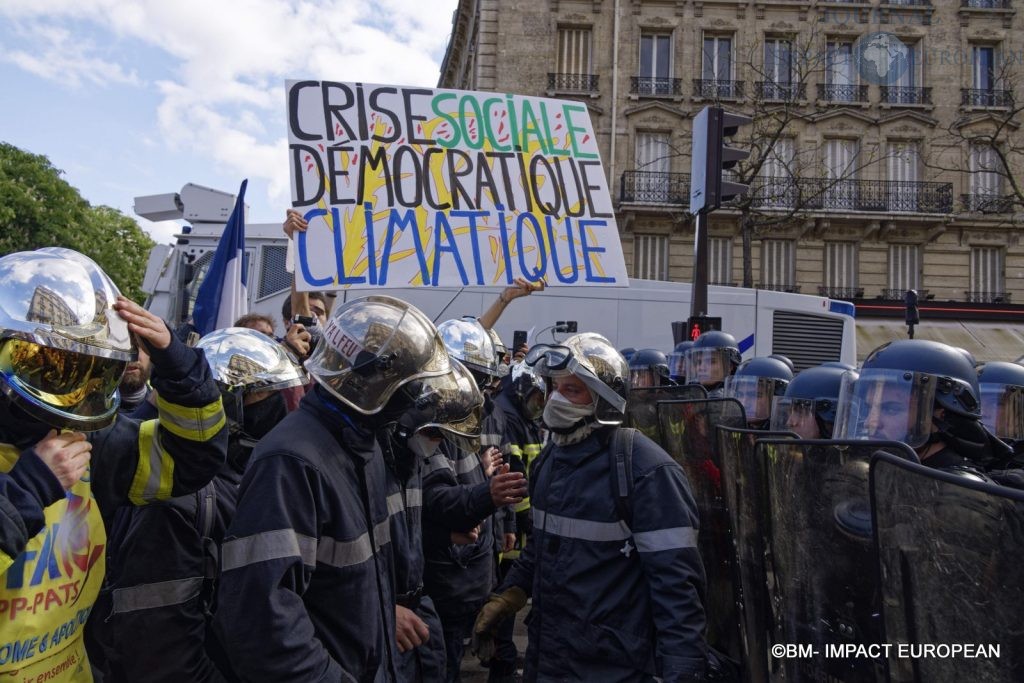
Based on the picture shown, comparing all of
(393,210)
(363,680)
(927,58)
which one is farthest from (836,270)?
(363,680)

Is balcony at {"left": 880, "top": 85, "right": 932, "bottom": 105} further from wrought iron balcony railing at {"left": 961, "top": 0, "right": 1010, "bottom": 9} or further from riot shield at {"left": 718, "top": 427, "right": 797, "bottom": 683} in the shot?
riot shield at {"left": 718, "top": 427, "right": 797, "bottom": 683}

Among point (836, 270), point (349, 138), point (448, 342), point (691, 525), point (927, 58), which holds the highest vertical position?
point (927, 58)

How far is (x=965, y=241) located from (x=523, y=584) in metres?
25.6

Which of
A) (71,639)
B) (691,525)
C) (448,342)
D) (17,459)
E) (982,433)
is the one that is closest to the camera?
(17,459)

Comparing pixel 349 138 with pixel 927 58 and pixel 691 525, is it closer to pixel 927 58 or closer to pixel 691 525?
pixel 691 525

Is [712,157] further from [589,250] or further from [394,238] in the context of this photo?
[394,238]

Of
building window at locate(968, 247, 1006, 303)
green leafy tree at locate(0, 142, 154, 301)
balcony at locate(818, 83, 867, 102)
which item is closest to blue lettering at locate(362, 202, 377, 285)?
balcony at locate(818, 83, 867, 102)

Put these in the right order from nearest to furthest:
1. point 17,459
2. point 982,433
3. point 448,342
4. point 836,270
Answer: point 17,459 → point 982,433 → point 448,342 → point 836,270

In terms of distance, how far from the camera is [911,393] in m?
2.60

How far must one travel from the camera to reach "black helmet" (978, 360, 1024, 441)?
→ 335cm

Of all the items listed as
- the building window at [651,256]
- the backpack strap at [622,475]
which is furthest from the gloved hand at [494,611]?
the building window at [651,256]

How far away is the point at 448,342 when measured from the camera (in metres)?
4.11

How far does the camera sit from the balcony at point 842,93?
2430cm

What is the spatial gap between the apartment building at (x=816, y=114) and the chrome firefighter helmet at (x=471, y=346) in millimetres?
19613
